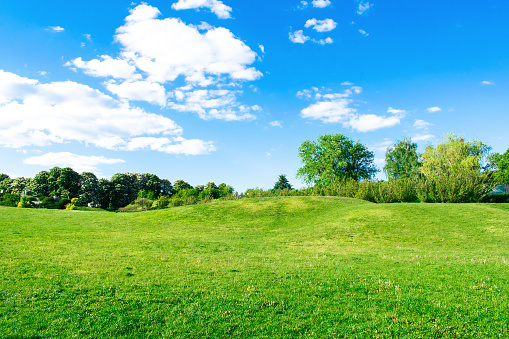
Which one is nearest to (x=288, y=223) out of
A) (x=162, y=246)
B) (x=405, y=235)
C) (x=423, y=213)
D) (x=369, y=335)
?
(x=405, y=235)

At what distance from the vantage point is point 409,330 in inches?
307

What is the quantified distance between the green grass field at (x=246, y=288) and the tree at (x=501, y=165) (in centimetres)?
8422

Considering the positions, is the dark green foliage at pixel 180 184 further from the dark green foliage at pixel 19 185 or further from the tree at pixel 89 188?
the dark green foliage at pixel 19 185

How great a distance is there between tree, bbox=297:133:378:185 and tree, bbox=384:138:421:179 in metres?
17.3

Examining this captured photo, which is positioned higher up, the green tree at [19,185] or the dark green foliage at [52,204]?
the green tree at [19,185]

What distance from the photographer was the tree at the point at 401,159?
91750mm

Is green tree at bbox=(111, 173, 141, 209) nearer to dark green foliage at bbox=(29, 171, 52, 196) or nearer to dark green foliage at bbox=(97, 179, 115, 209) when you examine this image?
dark green foliage at bbox=(97, 179, 115, 209)

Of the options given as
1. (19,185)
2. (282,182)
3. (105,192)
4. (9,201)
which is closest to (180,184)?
(105,192)

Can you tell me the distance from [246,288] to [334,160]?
68.9 meters

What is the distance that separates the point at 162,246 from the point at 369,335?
14662 millimetres

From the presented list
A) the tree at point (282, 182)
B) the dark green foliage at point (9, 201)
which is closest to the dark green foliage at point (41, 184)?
the dark green foliage at point (9, 201)

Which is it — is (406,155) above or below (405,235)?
above

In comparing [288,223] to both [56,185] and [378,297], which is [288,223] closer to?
[378,297]

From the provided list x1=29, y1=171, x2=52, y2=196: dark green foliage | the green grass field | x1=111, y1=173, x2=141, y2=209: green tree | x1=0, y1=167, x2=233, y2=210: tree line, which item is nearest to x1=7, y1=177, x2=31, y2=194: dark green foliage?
x1=0, y1=167, x2=233, y2=210: tree line
